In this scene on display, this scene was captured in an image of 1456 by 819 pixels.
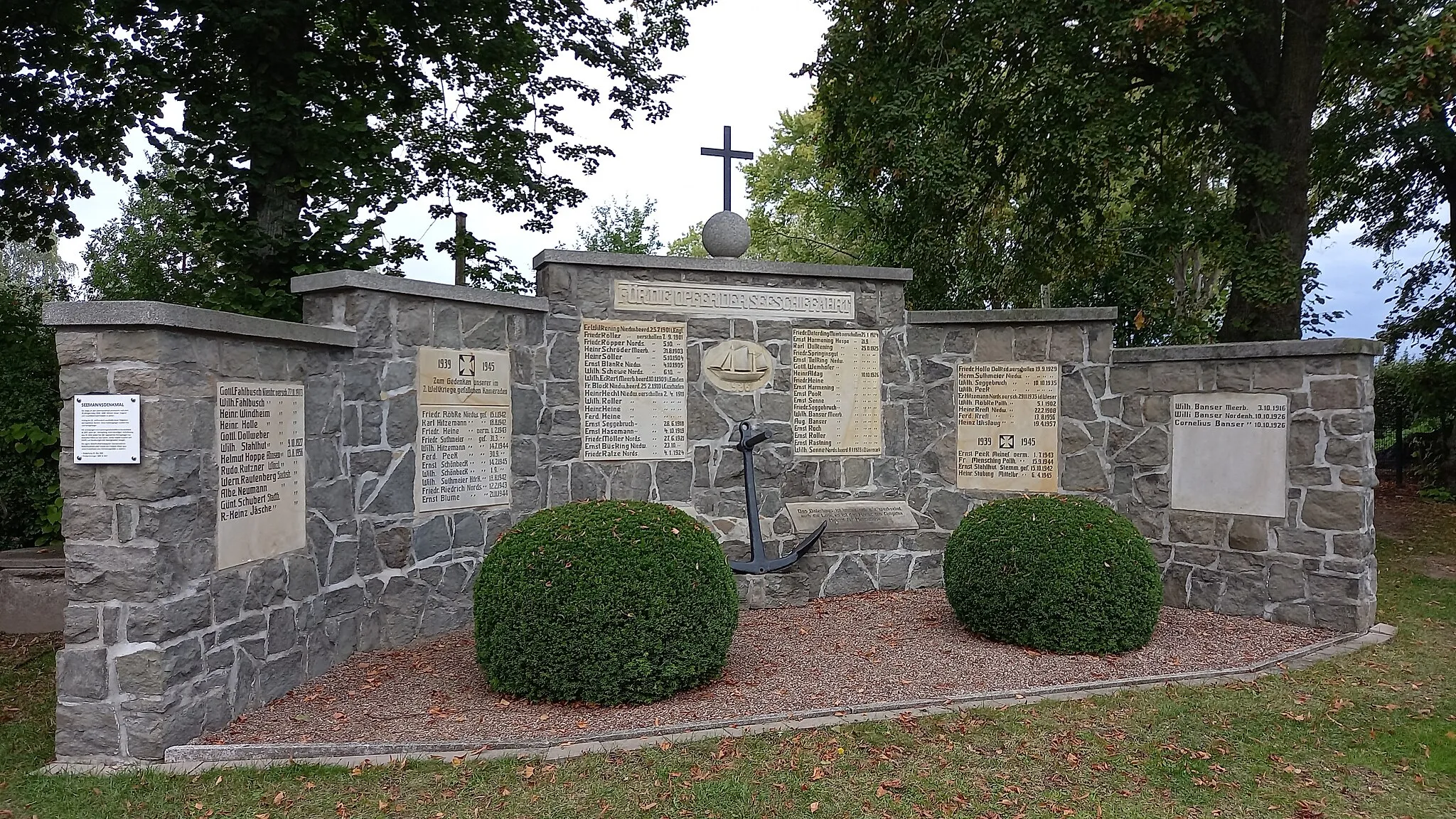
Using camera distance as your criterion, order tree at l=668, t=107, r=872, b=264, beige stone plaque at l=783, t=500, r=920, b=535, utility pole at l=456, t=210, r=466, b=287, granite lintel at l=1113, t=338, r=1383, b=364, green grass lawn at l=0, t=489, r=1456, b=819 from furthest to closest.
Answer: tree at l=668, t=107, r=872, b=264
utility pole at l=456, t=210, r=466, b=287
beige stone plaque at l=783, t=500, r=920, b=535
granite lintel at l=1113, t=338, r=1383, b=364
green grass lawn at l=0, t=489, r=1456, b=819

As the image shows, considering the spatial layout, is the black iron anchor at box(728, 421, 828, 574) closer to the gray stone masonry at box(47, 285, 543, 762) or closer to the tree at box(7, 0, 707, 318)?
the gray stone masonry at box(47, 285, 543, 762)

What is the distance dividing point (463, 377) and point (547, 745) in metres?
3.05

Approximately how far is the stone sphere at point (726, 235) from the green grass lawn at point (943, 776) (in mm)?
4321

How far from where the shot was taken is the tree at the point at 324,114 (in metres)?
7.63

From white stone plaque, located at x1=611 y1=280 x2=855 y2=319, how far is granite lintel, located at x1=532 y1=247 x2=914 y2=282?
0.45 feet

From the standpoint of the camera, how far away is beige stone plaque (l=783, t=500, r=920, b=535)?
7191mm

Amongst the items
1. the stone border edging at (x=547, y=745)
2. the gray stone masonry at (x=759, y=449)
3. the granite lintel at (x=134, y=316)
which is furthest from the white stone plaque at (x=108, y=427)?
the gray stone masonry at (x=759, y=449)

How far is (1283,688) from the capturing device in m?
4.94

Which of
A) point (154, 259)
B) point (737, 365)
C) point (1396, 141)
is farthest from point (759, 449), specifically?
point (154, 259)

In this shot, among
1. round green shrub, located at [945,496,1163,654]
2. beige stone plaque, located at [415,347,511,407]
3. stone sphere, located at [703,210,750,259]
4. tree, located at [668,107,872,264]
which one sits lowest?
round green shrub, located at [945,496,1163,654]

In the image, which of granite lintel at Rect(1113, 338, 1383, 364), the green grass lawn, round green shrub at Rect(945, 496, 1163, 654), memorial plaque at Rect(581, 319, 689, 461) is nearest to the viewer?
the green grass lawn

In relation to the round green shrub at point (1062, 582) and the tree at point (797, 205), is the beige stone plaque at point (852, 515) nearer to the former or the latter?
the round green shrub at point (1062, 582)

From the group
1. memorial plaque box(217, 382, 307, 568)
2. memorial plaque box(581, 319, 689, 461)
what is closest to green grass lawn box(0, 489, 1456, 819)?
memorial plaque box(217, 382, 307, 568)

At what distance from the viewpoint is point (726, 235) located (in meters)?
7.32
